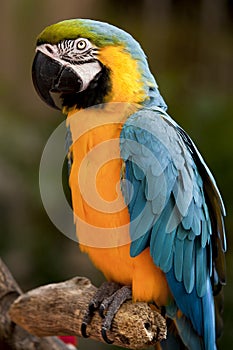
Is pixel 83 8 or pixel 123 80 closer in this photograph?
pixel 123 80

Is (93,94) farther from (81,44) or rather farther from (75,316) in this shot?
(75,316)

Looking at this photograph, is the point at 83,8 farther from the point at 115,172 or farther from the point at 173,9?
the point at 115,172

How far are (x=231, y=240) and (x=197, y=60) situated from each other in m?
0.87

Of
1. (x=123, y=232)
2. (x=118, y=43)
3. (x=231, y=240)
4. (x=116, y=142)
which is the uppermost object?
(x=118, y=43)

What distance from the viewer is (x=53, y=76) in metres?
0.91

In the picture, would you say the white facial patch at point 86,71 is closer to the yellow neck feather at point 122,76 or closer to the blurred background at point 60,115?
the yellow neck feather at point 122,76

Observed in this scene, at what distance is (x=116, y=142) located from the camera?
951mm

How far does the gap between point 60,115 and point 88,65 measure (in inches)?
38.1

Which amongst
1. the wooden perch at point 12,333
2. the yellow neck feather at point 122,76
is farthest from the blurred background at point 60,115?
the yellow neck feather at point 122,76

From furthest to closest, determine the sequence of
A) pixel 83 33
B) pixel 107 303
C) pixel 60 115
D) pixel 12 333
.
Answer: pixel 60 115 < pixel 12 333 < pixel 107 303 < pixel 83 33

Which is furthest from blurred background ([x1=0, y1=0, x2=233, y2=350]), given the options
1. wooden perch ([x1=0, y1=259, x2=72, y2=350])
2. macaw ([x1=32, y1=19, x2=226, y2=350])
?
macaw ([x1=32, y1=19, x2=226, y2=350])

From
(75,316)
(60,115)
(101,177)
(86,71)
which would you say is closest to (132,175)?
(101,177)

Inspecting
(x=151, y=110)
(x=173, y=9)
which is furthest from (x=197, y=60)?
(x=151, y=110)

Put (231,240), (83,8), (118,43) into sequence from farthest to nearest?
(83,8)
(231,240)
(118,43)
